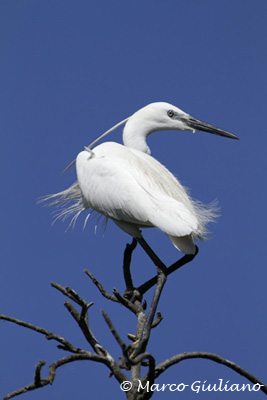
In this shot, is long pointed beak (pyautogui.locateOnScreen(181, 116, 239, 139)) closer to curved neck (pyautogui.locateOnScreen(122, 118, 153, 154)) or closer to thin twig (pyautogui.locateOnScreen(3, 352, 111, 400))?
curved neck (pyautogui.locateOnScreen(122, 118, 153, 154))

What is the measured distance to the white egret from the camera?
175 inches

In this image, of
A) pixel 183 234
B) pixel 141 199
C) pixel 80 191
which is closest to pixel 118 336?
pixel 183 234

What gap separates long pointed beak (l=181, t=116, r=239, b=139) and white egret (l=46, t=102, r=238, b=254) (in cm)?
1

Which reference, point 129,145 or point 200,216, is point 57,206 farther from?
point 200,216

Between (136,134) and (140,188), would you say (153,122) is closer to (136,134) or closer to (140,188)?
(136,134)

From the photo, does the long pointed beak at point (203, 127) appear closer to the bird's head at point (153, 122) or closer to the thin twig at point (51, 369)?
the bird's head at point (153, 122)

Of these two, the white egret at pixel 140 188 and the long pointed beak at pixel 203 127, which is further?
the long pointed beak at pixel 203 127

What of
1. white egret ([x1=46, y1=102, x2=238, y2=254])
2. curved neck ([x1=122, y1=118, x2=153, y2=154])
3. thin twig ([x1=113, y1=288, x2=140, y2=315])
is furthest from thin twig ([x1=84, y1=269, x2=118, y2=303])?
curved neck ([x1=122, y1=118, x2=153, y2=154])

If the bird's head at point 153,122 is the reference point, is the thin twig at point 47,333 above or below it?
below

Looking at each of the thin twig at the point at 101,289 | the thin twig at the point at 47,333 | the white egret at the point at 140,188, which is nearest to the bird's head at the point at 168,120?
the white egret at the point at 140,188

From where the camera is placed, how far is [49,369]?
338 cm

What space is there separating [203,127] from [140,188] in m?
1.50

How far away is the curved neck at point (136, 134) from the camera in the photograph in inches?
224

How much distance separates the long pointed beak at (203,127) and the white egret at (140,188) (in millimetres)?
10
